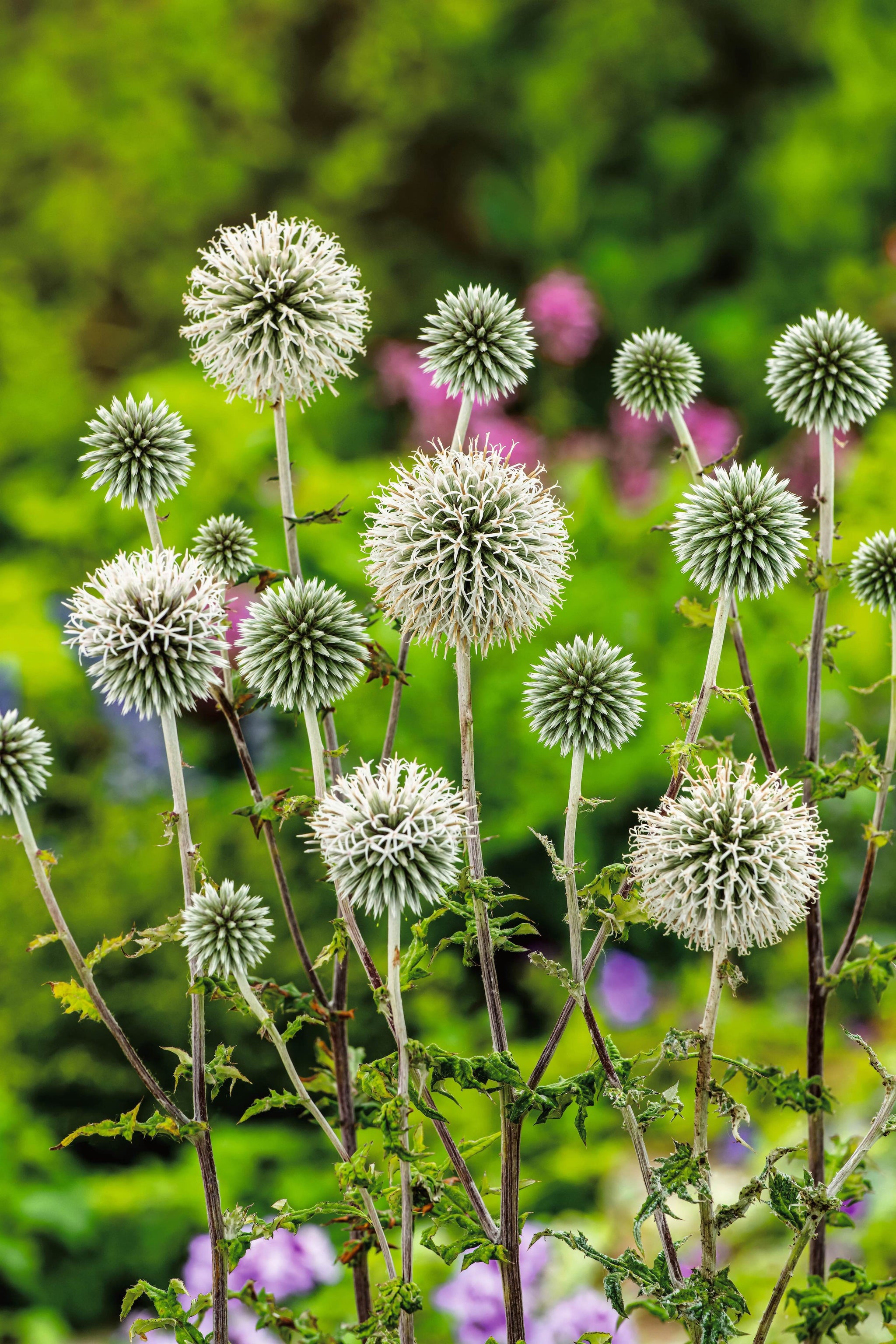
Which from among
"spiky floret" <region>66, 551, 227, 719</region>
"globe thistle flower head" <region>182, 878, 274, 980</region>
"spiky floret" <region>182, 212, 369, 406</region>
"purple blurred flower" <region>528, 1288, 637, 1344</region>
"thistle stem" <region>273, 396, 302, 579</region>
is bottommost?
"purple blurred flower" <region>528, 1288, 637, 1344</region>

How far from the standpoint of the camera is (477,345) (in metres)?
1.43

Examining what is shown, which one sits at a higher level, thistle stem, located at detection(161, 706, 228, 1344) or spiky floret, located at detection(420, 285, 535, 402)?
spiky floret, located at detection(420, 285, 535, 402)

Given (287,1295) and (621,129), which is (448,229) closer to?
(621,129)

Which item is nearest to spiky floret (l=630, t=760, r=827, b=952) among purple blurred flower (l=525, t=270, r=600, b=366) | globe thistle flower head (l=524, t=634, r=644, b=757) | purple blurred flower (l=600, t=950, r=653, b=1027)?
globe thistle flower head (l=524, t=634, r=644, b=757)

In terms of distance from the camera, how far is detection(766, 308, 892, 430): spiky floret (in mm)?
1504

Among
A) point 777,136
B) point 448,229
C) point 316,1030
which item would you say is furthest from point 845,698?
point 448,229

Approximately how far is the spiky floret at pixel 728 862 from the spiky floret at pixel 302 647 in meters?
0.37

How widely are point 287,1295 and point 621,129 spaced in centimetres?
642

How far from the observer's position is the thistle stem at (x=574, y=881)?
1217mm

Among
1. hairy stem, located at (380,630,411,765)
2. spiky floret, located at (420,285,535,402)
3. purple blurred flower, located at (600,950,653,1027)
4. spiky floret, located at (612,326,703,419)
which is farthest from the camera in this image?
purple blurred flower, located at (600,950,653,1027)

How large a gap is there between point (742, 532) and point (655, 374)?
340mm

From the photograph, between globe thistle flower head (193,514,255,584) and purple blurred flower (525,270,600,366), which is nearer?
globe thistle flower head (193,514,255,584)

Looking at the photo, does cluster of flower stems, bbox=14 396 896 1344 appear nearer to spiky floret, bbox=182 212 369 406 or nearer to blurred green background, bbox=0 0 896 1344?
spiky floret, bbox=182 212 369 406

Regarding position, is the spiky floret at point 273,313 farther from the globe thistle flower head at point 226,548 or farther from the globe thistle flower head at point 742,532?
the globe thistle flower head at point 742,532
